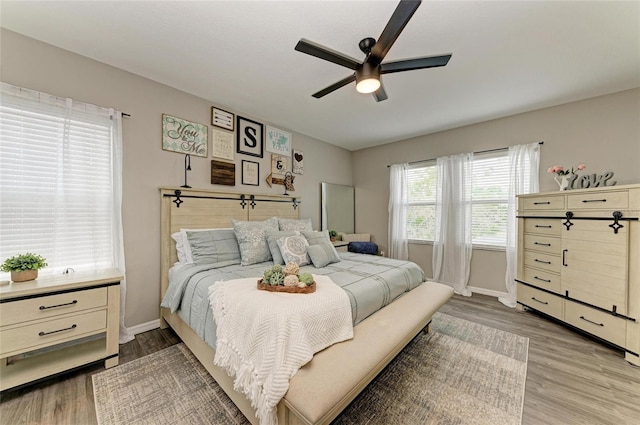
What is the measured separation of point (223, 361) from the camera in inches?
56.6

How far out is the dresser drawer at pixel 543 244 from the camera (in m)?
2.69

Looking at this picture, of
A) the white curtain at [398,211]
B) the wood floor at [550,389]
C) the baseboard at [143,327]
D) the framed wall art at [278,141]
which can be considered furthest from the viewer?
the white curtain at [398,211]

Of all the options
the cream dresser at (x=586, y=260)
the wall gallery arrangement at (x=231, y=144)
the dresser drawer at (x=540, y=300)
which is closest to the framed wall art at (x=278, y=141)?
the wall gallery arrangement at (x=231, y=144)

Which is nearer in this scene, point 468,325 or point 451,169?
point 468,325

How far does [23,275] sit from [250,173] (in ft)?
7.49

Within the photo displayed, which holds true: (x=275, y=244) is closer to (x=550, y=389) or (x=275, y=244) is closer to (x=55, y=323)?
(x=55, y=323)

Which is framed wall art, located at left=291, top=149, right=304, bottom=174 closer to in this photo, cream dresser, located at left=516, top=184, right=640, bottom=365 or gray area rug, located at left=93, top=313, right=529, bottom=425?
gray area rug, located at left=93, top=313, right=529, bottom=425

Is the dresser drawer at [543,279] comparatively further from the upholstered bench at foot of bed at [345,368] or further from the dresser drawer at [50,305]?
the dresser drawer at [50,305]

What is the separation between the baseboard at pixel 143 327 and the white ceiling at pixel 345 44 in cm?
258

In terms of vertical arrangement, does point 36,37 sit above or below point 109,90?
above

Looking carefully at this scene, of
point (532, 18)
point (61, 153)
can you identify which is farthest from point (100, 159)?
point (532, 18)

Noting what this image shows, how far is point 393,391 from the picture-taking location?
1.68 metres

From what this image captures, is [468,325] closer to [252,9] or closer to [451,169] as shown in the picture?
[451,169]

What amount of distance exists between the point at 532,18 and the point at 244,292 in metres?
2.80
